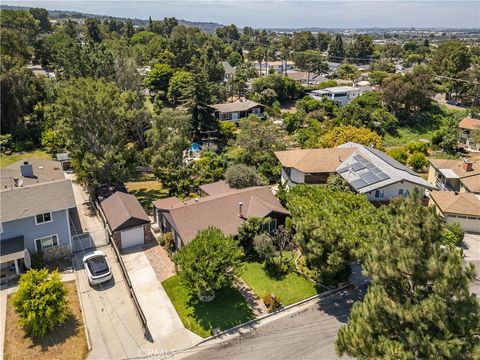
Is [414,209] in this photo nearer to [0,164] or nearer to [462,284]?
[462,284]

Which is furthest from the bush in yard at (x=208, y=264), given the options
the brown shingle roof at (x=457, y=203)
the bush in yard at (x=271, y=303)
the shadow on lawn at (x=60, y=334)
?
the brown shingle roof at (x=457, y=203)

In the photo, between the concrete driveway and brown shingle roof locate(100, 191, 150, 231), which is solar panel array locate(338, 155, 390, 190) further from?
brown shingle roof locate(100, 191, 150, 231)

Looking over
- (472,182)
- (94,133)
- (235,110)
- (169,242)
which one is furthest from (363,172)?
(235,110)

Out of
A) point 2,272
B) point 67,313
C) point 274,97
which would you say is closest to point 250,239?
point 67,313

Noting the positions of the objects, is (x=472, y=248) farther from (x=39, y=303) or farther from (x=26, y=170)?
(x=26, y=170)

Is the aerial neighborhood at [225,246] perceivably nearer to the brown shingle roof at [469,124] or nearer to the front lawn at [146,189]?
the front lawn at [146,189]

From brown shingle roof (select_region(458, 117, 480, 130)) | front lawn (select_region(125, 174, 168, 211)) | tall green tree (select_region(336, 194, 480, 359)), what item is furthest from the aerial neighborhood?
brown shingle roof (select_region(458, 117, 480, 130))
